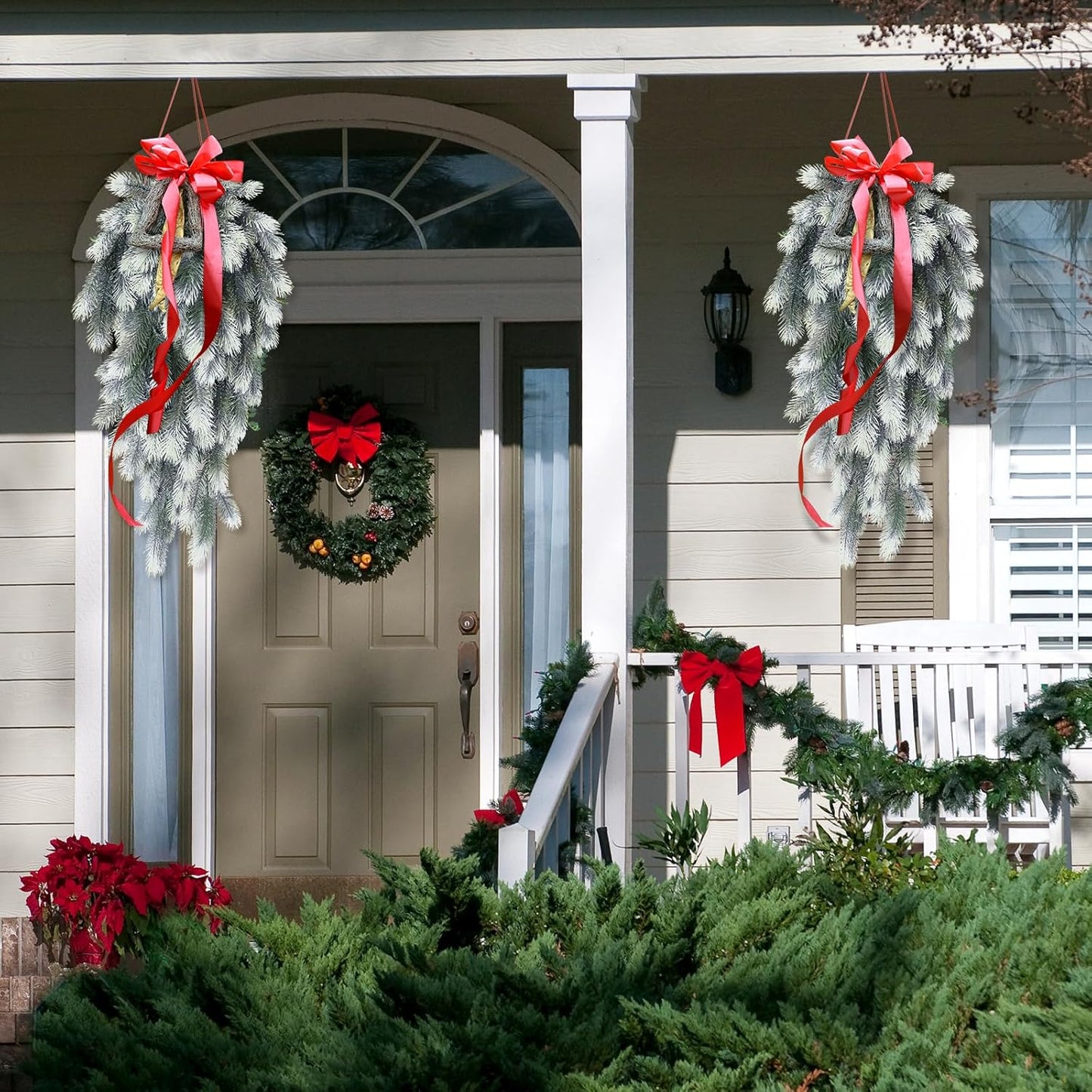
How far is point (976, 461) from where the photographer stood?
202 inches

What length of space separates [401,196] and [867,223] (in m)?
1.88

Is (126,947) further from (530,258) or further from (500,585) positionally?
(530,258)

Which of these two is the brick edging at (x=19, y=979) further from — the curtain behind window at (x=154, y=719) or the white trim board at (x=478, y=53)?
the white trim board at (x=478, y=53)

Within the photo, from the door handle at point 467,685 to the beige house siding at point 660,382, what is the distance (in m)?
0.60

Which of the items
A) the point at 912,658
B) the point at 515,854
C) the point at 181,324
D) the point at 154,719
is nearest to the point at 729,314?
the point at 912,658

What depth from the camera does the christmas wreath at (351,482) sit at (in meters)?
5.25

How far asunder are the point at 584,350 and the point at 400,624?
1.55 m

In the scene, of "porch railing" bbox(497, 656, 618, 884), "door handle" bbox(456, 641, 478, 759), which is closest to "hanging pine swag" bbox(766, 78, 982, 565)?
"porch railing" bbox(497, 656, 618, 884)

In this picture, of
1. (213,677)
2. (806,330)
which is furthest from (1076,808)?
(213,677)

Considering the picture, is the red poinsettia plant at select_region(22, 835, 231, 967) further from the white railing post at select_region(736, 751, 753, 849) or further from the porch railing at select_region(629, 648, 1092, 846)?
the white railing post at select_region(736, 751, 753, 849)

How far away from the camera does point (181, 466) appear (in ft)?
14.2

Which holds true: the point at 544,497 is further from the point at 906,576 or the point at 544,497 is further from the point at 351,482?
→ the point at 906,576

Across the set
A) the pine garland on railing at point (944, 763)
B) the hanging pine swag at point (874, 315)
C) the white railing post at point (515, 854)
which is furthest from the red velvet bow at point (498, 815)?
the hanging pine swag at point (874, 315)

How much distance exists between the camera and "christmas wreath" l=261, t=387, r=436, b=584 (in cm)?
525
